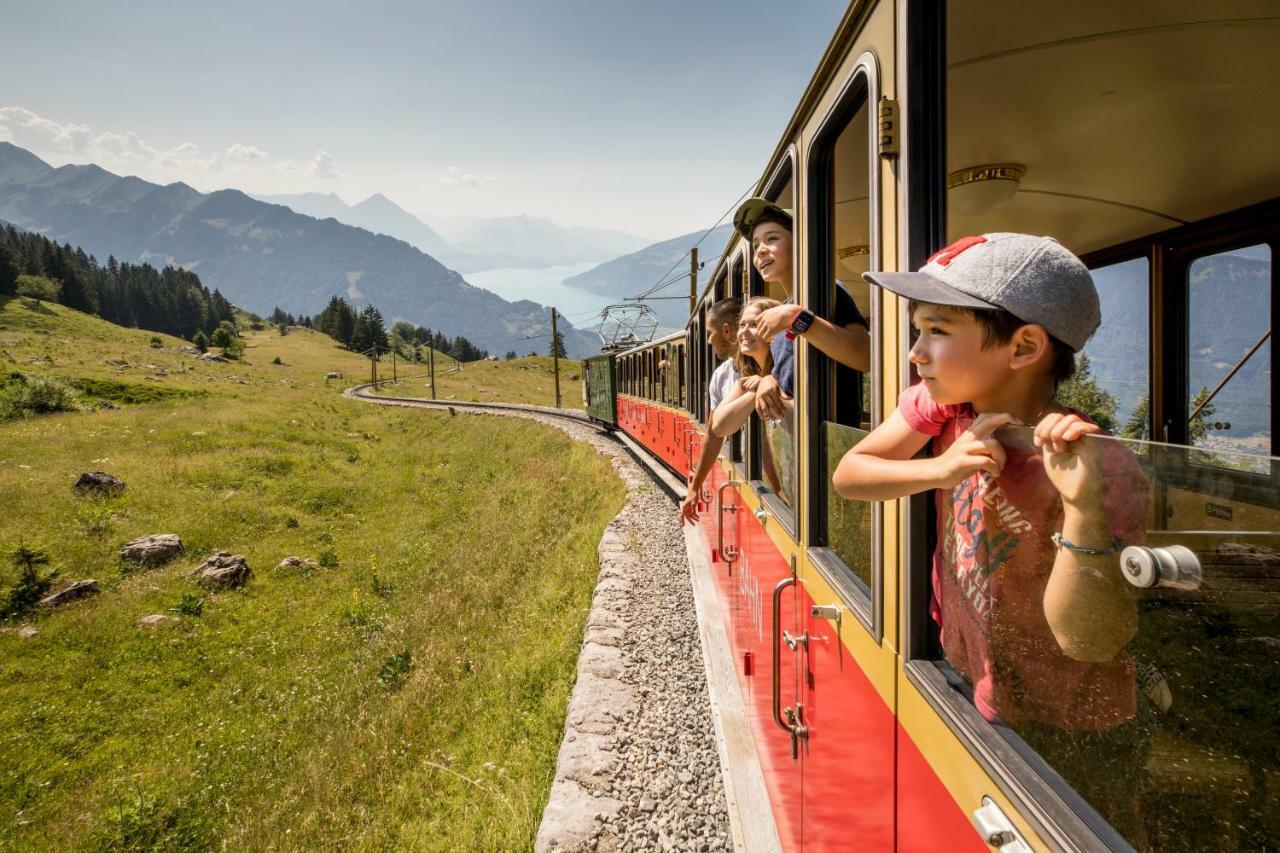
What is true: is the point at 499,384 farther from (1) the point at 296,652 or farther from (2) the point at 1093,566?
(2) the point at 1093,566

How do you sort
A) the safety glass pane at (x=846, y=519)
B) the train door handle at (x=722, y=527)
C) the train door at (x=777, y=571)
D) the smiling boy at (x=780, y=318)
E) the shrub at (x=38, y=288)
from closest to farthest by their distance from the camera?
the safety glass pane at (x=846, y=519), the smiling boy at (x=780, y=318), the train door at (x=777, y=571), the train door handle at (x=722, y=527), the shrub at (x=38, y=288)

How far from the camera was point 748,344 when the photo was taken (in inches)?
108

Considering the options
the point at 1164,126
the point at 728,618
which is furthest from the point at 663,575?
the point at 1164,126

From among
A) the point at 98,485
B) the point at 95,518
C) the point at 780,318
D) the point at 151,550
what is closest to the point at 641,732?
the point at 780,318

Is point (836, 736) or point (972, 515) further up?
point (972, 515)

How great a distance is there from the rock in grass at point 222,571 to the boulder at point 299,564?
0.64 meters

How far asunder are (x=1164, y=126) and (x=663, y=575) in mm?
6688

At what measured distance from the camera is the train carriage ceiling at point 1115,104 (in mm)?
1831

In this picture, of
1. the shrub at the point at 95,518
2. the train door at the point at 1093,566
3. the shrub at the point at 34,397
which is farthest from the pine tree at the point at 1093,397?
the shrub at the point at 34,397

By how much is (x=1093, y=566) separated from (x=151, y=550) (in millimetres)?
16920

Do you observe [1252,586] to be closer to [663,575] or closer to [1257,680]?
[1257,680]

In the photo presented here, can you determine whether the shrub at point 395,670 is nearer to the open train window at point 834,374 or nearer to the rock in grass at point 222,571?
the rock in grass at point 222,571

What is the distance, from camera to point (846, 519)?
6.63 ft

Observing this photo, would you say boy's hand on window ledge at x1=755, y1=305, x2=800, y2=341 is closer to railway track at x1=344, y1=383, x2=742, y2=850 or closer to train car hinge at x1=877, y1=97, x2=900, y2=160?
train car hinge at x1=877, y1=97, x2=900, y2=160
